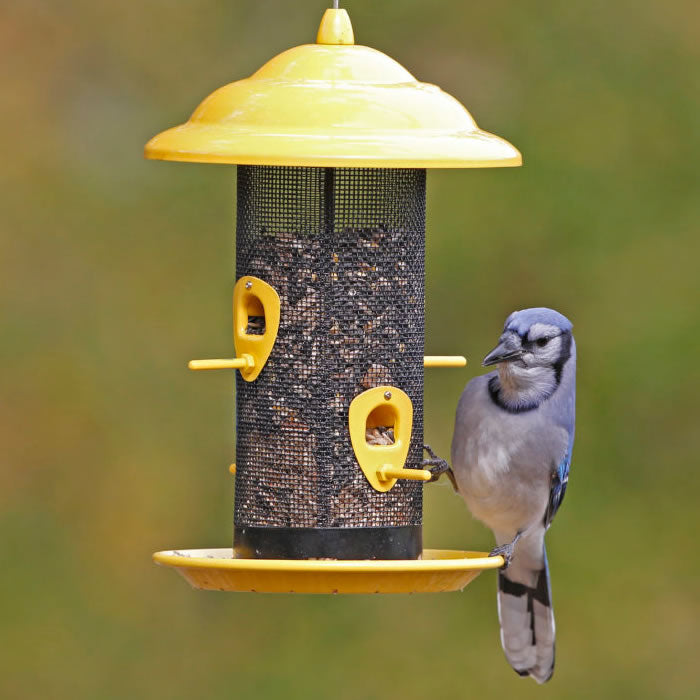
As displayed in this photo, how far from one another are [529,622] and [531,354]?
1762mm

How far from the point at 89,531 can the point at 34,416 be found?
793 millimetres

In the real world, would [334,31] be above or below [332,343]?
above

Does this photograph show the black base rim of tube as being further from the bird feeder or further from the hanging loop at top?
the hanging loop at top

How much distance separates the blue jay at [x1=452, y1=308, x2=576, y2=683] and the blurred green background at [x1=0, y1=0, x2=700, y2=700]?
4049 mm

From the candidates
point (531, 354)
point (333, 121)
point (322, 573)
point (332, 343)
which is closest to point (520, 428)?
point (531, 354)

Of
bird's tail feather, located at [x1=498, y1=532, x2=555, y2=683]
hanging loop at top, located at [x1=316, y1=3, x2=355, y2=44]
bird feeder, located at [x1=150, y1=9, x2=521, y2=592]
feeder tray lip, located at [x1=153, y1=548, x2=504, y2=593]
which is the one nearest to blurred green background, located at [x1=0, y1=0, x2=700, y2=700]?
bird's tail feather, located at [x1=498, y1=532, x2=555, y2=683]

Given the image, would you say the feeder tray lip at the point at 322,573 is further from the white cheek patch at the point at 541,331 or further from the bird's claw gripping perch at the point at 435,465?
the white cheek patch at the point at 541,331

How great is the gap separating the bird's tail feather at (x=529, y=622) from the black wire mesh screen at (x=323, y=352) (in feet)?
5.58

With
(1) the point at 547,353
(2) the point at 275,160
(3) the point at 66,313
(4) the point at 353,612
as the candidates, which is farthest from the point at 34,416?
(2) the point at 275,160

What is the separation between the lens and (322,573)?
279 inches

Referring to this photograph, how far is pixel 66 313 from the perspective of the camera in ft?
43.3

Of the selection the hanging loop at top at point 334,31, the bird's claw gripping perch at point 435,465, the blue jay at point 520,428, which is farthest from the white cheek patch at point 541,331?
the hanging loop at top at point 334,31

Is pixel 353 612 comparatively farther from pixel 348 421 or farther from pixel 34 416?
pixel 348 421

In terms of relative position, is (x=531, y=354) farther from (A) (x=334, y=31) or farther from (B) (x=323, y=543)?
(A) (x=334, y=31)
